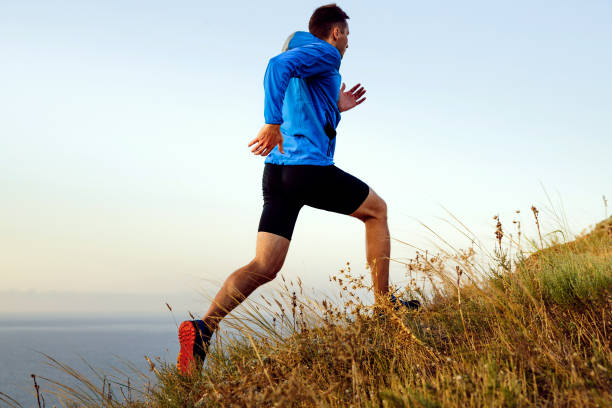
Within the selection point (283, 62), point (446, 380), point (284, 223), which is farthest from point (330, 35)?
point (446, 380)

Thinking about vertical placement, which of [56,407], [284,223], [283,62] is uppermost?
[283,62]

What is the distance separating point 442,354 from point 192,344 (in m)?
1.69

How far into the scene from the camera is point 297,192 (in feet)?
10.8

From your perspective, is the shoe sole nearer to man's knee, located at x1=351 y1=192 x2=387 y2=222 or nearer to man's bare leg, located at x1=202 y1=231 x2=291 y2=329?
man's bare leg, located at x1=202 y1=231 x2=291 y2=329

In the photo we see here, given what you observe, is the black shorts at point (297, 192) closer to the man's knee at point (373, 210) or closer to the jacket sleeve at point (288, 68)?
the man's knee at point (373, 210)

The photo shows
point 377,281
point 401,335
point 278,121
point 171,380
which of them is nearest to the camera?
point 401,335

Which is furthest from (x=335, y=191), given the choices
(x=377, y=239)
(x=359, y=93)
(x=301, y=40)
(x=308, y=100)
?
(x=359, y=93)

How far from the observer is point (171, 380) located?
3.24 meters

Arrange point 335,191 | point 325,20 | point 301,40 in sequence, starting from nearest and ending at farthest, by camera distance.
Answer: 1. point 335,191
2. point 301,40
3. point 325,20

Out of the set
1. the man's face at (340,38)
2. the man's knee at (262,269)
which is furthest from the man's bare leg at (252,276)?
the man's face at (340,38)

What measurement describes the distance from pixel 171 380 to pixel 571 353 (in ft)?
8.43

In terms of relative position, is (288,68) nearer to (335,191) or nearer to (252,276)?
(335,191)

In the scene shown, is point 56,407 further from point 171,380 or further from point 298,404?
point 298,404

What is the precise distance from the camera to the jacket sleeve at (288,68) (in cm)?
303
